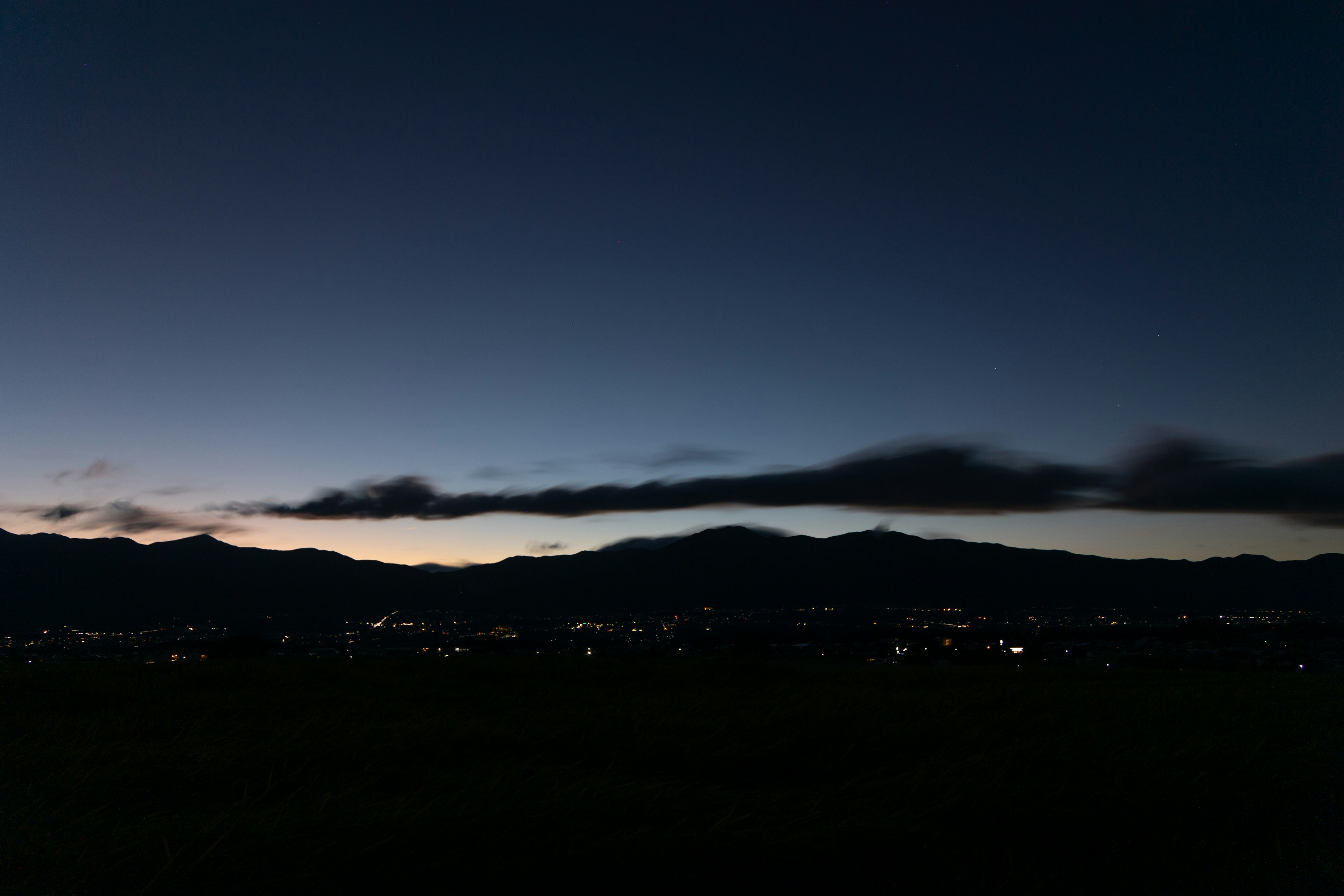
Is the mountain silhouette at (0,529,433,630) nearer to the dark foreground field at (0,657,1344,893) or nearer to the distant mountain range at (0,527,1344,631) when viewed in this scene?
the distant mountain range at (0,527,1344,631)

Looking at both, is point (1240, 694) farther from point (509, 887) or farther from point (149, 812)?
point (149, 812)

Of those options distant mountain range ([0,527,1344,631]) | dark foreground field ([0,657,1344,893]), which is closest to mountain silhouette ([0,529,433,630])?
distant mountain range ([0,527,1344,631])

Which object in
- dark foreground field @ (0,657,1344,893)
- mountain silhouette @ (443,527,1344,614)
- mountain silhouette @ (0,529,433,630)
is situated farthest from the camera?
mountain silhouette @ (443,527,1344,614)

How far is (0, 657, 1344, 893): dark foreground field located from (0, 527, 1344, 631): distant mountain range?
73.3m

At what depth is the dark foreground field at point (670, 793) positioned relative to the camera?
10.5 feet

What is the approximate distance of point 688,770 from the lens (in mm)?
4816

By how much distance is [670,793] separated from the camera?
404 cm

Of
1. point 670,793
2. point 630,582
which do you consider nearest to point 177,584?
point 630,582

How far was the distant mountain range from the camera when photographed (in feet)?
299

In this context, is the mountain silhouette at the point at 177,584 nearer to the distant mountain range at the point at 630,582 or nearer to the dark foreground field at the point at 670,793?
the distant mountain range at the point at 630,582

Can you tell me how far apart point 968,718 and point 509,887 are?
14.1ft

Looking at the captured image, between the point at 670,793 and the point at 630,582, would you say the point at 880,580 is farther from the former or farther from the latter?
the point at 670,793

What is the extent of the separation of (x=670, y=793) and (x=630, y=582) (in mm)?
162774

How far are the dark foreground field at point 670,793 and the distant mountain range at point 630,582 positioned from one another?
73.3 m
